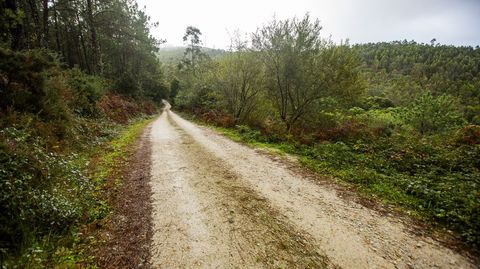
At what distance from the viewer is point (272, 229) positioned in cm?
410

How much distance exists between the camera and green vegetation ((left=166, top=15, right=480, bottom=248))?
540 centimetres

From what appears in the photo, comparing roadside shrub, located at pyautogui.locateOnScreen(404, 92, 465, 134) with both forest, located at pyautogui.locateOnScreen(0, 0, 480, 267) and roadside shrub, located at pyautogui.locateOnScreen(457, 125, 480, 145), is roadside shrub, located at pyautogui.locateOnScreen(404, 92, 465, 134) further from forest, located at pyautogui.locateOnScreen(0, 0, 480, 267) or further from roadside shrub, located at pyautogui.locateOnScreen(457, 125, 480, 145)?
roadside shrub, located at pyautogui.locateOnScreen(457, 125, 480, 145)

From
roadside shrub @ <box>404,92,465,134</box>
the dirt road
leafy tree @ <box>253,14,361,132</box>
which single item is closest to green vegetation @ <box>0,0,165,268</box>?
the dirt road

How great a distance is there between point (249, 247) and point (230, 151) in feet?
20.3

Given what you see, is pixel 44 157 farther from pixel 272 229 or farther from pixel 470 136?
pixel 470 136

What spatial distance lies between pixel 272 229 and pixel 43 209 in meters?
3.95

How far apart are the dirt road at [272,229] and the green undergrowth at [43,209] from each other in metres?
1.20

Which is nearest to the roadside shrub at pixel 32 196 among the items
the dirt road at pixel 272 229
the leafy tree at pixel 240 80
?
the dirt road at pixel 272 229

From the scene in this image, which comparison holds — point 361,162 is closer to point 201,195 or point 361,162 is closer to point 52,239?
point 201,195

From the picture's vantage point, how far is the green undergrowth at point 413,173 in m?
4.49

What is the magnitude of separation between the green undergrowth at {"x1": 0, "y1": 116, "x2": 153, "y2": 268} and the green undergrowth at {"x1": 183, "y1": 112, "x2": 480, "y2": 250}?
6163 mm

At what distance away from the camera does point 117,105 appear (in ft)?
68.1

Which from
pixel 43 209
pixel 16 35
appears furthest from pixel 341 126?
pixel 16 35

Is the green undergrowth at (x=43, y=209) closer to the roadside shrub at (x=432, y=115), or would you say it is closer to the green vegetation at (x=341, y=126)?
the green vegetation at (x=341, y=126)
